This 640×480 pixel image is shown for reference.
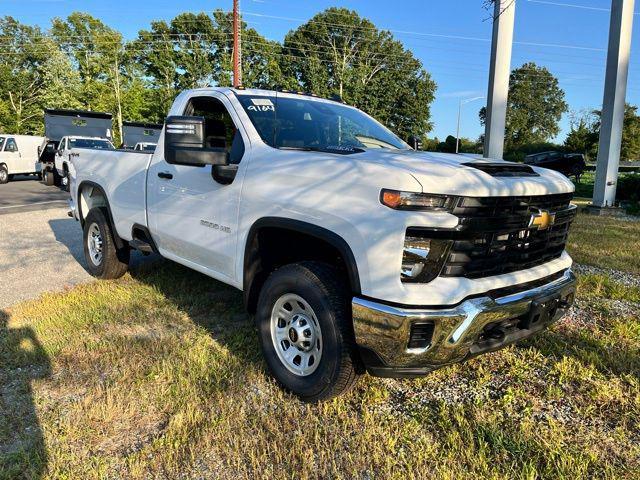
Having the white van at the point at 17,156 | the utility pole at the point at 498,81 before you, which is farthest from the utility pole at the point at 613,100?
the white van at the point at 17,156

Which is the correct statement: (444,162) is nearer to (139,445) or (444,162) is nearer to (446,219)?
(446,219)

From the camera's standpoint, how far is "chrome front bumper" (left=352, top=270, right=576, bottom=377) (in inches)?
97.0

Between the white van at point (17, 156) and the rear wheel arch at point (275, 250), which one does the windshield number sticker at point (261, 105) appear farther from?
the white van at point (17, 156)

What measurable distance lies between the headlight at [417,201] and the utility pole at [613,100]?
457 inches

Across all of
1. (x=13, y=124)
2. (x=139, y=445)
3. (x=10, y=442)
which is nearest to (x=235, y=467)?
(x=139, y=445)

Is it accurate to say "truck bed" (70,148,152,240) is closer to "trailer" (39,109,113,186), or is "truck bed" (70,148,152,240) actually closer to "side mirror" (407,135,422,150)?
"side mirror" (407,135,422,150)

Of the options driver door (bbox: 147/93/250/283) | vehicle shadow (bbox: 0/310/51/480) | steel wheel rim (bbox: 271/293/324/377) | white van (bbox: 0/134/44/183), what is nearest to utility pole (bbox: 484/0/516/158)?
driver door (bbox: 147/93/250/283)

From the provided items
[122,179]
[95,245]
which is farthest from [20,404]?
[95,245]

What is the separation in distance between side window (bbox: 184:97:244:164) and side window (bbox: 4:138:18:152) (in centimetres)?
2100

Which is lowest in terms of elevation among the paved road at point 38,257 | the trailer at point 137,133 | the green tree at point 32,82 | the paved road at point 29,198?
the paved road at point 38,257

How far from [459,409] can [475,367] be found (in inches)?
26.3

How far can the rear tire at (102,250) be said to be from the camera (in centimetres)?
549

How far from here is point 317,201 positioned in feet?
9.31

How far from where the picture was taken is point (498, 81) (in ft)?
33.6
